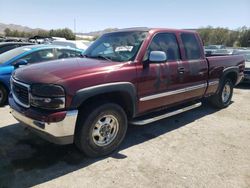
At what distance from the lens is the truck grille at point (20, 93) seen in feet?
11.4

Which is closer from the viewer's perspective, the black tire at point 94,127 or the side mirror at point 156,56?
the black tire at point 94,127

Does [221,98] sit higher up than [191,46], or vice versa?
[191,46]

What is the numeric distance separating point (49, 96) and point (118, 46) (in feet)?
5.69

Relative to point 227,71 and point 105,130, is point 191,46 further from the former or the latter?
point 105,130

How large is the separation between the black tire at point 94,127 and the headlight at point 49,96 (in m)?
0.44

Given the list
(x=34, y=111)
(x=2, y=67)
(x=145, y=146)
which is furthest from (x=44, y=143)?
(x=2, y=67)

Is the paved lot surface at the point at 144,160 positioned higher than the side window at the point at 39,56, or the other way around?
the side window at the point at 39,56

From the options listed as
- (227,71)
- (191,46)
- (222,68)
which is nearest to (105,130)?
(191,46)

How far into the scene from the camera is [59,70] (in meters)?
3.49

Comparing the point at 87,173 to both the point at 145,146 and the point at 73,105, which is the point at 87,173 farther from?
the point at 145,146

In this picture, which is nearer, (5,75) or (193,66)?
(193,66)

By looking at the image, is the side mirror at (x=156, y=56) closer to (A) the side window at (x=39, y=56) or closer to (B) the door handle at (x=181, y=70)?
(B) the door handle at (x=181, y=70)

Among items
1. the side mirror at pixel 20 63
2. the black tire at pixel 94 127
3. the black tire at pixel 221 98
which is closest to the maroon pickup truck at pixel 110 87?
the black tire at pixel 94 127

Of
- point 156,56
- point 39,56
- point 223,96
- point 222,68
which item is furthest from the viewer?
point 39,56
